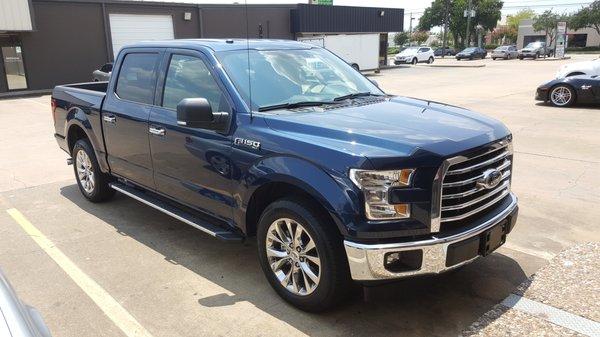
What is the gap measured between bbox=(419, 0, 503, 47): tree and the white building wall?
7069cm

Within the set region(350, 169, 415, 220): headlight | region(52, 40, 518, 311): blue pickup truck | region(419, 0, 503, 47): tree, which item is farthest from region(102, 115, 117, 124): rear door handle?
region(419, 0, 503, 47): tree

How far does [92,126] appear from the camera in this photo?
5.67 meters

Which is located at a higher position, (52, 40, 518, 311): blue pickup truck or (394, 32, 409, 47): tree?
(394, 32, 409, 47): tree

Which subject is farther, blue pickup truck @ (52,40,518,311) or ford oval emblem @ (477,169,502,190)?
ford oval emblem @ (477,169,502,190)

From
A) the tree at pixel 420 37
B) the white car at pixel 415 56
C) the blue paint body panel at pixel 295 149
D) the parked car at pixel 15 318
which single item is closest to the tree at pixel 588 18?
the tree at pixel 420 37

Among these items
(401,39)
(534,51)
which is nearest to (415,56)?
(534,51)

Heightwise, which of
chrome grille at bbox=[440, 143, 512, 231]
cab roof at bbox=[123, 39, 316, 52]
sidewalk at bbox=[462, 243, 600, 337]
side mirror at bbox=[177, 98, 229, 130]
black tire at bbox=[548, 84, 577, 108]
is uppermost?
cab roof at bbox=[123, 39, 316, 52]

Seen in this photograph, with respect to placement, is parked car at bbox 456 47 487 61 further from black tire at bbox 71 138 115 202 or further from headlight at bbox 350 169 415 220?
headlight at bbox 350 169 415 220

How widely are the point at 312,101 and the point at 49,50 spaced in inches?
873

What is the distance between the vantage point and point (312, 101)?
13.4 ft

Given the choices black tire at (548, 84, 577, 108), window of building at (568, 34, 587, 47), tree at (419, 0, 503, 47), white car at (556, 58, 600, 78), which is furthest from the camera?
window of building at (568, 34, 587, 47)

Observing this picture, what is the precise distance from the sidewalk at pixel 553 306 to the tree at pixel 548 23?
7403 cm

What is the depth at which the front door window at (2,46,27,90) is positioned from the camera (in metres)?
21.5

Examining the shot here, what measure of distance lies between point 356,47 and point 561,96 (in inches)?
839
